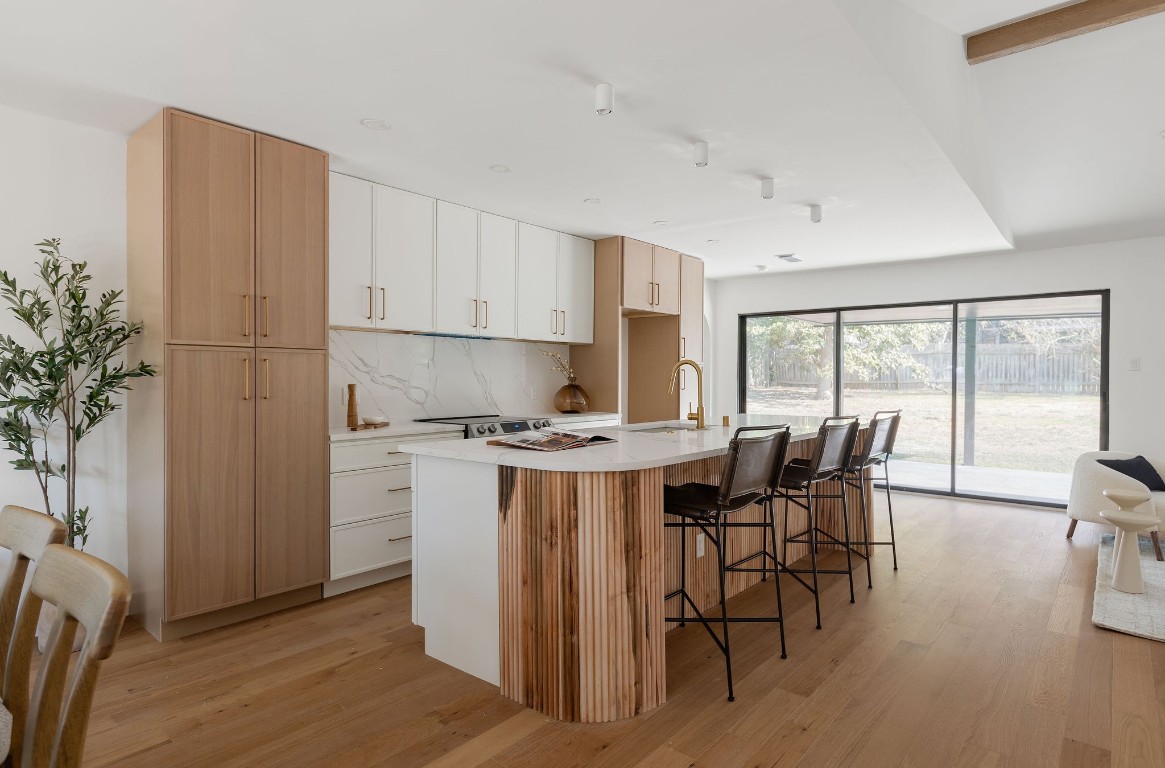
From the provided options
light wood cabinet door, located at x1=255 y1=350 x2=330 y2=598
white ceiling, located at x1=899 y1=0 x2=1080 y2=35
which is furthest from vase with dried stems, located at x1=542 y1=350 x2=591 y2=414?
white ceiling, located at x1=899 y1=0 x2=1080 y2=35

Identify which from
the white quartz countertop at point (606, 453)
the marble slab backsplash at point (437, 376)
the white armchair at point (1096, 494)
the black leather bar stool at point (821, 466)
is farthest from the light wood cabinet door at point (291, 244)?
the white armchair at point (1096, 494)

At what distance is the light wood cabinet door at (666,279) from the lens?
5.76m

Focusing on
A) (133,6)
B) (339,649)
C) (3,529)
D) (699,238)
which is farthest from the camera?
(699,238)

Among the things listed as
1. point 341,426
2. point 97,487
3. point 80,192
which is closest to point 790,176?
point 341,426

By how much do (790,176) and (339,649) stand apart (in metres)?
3.40

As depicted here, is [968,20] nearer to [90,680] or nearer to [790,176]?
[790,176]

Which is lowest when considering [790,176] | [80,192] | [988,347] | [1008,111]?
[988,347]

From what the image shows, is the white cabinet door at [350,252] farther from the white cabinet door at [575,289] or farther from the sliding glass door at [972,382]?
the sliding glass door at [972,382]

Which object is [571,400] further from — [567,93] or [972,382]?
[972,382]

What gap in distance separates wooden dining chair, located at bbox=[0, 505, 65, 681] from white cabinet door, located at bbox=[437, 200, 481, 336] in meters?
2.96

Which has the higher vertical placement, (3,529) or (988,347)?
(988,347)

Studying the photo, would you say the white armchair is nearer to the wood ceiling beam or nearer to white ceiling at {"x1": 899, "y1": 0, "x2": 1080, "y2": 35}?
the wood ceiling beam

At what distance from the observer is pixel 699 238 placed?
5.36m

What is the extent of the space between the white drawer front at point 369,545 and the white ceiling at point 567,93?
6.64ft
